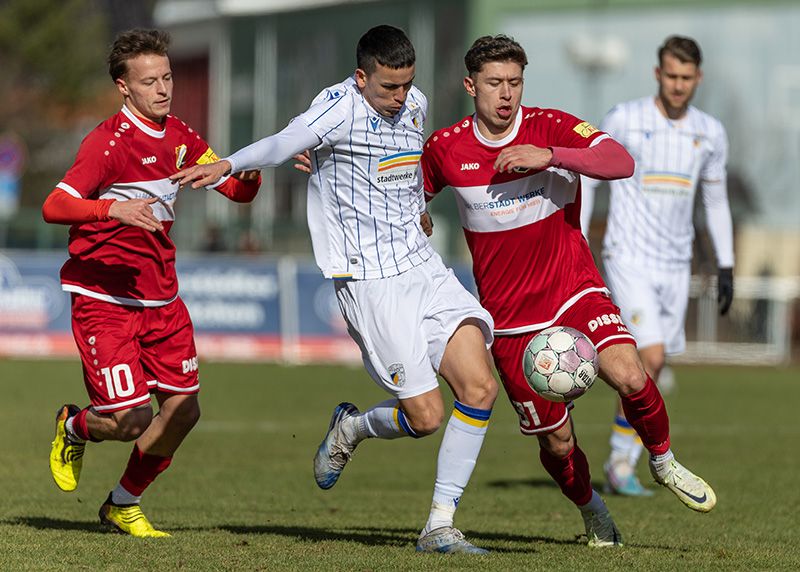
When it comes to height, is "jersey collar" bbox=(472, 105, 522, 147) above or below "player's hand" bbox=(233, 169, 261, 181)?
above

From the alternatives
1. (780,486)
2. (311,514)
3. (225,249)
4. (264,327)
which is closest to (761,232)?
(225,249)

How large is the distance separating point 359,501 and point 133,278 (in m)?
2.94

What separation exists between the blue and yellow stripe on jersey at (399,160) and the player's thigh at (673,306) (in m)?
3.60

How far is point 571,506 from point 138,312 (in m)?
3.55

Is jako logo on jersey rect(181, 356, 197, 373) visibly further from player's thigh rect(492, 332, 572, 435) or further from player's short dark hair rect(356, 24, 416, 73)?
player's short dark hair rect(356, 24, 416, 73)

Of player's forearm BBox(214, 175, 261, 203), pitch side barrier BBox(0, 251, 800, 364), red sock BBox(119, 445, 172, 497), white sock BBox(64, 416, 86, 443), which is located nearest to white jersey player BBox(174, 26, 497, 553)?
player's forearm BBox(214, 175, 261, 203)

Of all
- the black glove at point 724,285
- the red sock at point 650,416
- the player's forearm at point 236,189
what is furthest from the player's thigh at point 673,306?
the player's forearm at point 236,189

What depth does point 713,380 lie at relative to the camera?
76.5 ft

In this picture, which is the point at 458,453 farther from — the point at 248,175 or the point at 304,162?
the point at 248,175

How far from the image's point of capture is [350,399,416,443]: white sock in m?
7.89

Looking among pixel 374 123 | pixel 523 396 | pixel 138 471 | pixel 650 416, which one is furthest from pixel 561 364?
pixel 138 471

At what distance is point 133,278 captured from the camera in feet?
26.5

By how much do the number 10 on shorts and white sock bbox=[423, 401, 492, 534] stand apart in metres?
1.69

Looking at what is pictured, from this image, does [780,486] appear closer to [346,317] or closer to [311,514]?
[311,514]
